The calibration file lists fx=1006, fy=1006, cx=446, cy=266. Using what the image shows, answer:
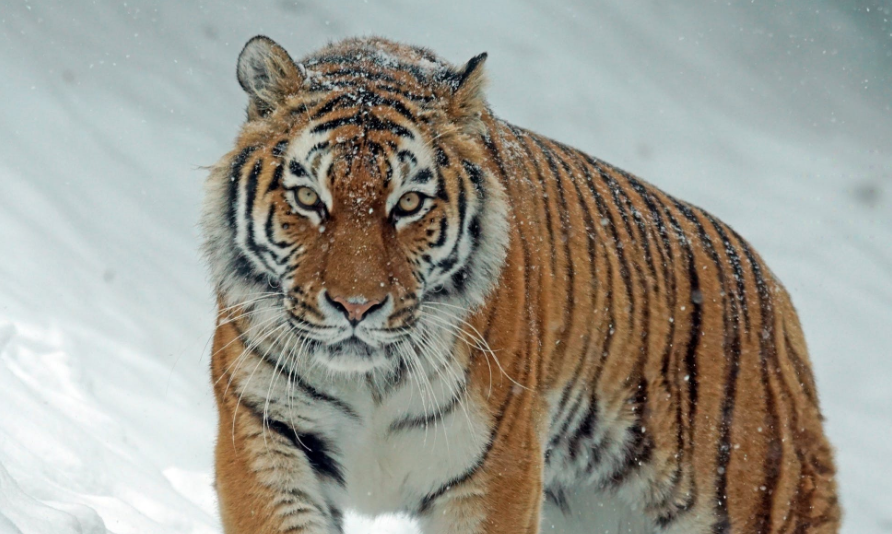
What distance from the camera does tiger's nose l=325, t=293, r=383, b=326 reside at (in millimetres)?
2010

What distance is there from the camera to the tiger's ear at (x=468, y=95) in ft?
7.59

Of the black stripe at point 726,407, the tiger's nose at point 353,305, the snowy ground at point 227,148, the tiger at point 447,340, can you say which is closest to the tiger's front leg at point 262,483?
the tiger at point 447,340

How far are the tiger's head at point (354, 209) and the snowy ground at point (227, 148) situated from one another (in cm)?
142

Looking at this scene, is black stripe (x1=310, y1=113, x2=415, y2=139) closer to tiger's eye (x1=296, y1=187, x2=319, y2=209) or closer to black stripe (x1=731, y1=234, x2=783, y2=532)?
tiger's eye (x1=296, y1=187, x2=319, y2=209)

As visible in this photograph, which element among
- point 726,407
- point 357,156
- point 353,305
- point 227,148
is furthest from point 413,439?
point 227,148

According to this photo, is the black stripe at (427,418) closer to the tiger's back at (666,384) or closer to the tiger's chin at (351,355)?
the tiger's chin at (351,355)

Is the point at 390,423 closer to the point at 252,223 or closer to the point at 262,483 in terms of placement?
the point at 262,483

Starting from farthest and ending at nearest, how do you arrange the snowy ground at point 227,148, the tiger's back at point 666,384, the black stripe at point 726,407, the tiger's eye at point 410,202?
the snowy ground at point 227,148 < the black stripe at point 726,407 < the tiger's back at point 666,384 < the tiger's eye at point 410,202

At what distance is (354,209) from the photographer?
2045 millimetres

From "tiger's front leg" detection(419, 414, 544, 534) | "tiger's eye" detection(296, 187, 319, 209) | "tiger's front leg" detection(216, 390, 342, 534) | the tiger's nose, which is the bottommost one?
"tiger's front leg" detection(216, 390, 342, 534)

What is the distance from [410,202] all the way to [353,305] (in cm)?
27

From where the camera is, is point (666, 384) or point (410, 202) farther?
point (666, 384)

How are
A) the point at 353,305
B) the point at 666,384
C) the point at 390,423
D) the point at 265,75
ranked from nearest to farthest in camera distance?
1. the point at 353,305
2. the point at 265,75
3. the point at 390,423
4. the point at 666,384

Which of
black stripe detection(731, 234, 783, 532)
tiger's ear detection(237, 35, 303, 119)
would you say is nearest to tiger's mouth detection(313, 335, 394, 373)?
tiger's ear detection(237, 35, 303, 119)
